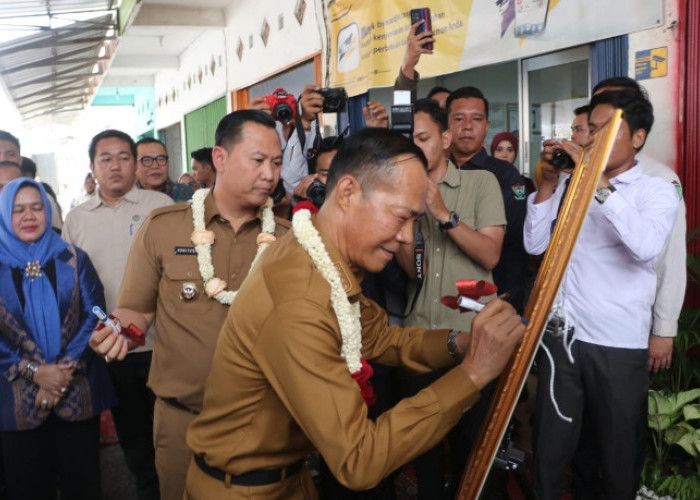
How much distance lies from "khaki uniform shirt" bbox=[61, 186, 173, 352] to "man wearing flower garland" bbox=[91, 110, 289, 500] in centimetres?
100

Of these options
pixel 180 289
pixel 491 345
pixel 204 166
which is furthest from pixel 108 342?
pixel 204 166

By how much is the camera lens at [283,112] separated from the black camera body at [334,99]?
0.19 metres

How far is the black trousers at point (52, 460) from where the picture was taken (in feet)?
8.75

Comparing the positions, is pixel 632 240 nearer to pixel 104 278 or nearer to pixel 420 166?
pixel 420 166

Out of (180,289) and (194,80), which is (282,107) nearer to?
(180,289)

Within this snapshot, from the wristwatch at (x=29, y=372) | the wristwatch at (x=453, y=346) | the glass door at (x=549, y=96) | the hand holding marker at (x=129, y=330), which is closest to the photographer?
the wristwatch at (x=453, y=346)

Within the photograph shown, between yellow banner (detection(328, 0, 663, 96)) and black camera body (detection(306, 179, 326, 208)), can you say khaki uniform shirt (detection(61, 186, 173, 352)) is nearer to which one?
black camera body (detection(306, 179, 326, 208))

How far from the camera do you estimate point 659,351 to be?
2.53 metres

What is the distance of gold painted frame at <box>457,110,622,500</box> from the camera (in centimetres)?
139

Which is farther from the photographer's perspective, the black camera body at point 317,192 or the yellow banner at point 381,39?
the yellow banner at point 381,39

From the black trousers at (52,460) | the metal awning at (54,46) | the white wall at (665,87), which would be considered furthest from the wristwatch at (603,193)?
the metal awning at (54,46)

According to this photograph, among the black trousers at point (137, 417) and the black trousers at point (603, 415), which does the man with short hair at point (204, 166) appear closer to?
the black trousers at point (137, 417)

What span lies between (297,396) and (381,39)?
499 cm

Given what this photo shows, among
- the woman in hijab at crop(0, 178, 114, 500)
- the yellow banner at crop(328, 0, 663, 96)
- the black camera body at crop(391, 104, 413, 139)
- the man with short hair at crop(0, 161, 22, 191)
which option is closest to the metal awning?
the yellow banner at crop(328, 0, 663, 96)
